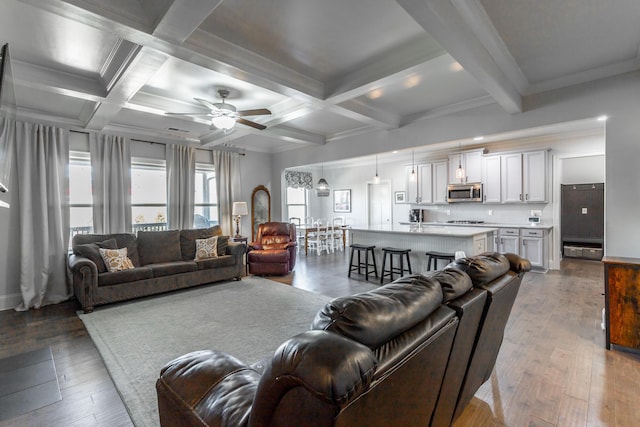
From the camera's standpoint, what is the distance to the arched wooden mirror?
24.4ft

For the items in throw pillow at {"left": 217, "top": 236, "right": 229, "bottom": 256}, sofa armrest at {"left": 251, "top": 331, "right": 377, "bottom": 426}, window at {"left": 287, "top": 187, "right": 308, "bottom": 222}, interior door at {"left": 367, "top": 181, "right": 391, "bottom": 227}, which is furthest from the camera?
window at {"left": 287, "top": 187, "right": 308, "bottom": 222}

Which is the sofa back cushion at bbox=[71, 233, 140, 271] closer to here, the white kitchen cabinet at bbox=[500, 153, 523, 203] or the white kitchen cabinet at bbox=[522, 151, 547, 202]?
the white kitchen cabinet at bbox=[500, 153, 523, 203]

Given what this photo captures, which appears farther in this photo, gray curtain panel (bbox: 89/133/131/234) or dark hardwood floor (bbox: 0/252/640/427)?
gray curtain panel (bbox: 89/133/131/234)

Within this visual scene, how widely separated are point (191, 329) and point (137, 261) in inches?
89.6

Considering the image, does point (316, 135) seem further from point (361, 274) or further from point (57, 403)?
point (57, 403)

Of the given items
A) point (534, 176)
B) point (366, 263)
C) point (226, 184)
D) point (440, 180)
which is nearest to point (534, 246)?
point (534, 176)

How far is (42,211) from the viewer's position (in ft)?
14.3

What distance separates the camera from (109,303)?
4.16m

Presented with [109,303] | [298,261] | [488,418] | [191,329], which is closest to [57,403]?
[191,329]

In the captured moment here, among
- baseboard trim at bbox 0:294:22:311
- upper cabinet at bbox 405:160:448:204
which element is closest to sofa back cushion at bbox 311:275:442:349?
baseboard trim at bbox 0:294:22:311

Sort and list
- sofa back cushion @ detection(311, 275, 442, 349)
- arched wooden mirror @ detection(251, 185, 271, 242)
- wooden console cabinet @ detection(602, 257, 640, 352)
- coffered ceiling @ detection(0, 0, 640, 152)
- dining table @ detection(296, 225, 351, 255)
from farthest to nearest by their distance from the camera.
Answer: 1. dining table @ detection(296, 225, 351, 255)
2. arched wooden mirror @ detection(251, 185, 271, 242)
3. wooden console cabinet @ detection(602, 257, 640, 352)
4. coffered ceiling @ detection(0, 0, 640, 152)
5. sofa back cushion @ detection(311, 275, 442, 349)

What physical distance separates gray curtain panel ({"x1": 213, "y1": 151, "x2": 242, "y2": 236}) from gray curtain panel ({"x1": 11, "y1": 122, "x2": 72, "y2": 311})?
2.59m

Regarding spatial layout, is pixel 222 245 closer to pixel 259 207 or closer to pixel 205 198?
pixel 205 198

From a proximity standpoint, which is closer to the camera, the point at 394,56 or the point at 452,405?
the point at 452,405
